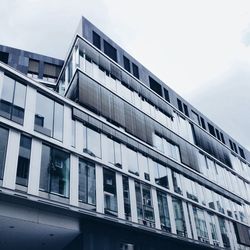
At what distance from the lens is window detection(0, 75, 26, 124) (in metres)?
16.6

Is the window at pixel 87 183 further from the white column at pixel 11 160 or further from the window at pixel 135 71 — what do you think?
the window at pixel 135 71

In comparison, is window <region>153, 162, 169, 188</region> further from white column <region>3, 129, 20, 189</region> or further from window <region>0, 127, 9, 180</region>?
window <region>0, 127, 9, 180</region>

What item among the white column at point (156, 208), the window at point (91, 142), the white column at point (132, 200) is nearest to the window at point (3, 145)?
the window at point (91, 142)

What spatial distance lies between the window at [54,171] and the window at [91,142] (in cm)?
199

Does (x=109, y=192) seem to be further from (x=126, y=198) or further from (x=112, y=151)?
(x=112, y=151)

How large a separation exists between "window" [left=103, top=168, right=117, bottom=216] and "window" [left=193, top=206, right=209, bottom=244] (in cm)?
1025

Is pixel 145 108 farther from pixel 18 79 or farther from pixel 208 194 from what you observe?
pixel 18 79

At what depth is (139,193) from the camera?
21969 millimetres

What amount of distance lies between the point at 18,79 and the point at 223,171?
27676mm

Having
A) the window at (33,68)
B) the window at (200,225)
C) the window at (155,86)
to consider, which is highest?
the window at (33,68)

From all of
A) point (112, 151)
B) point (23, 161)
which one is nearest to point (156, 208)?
point (112, 151)

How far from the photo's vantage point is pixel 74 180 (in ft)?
58.1

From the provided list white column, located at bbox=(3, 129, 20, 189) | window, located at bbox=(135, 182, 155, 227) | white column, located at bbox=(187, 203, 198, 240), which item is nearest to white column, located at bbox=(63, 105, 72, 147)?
white column, located at bbox=(3, 129, 20, 189)

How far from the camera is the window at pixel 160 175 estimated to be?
2465 centimetres
